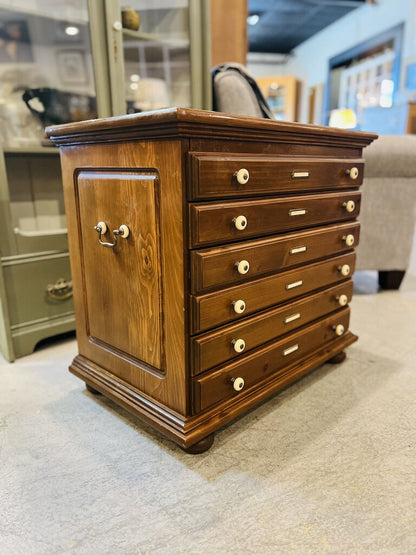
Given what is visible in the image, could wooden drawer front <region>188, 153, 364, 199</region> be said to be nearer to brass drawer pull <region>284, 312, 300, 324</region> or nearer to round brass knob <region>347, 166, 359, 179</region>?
round brass knob <region>347, 166, 359, 179</region>

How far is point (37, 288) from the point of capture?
1575 millimetres

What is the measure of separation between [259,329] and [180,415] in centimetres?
30

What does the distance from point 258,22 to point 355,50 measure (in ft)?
5.28

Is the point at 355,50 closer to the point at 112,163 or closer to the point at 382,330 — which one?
the point at 382,330

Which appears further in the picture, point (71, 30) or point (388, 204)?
point (388, 204)

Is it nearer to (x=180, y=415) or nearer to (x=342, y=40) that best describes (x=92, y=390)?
(x=180, y=415)

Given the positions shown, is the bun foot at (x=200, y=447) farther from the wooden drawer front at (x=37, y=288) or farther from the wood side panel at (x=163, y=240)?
the wooden drawer front at (x=37, y=288)

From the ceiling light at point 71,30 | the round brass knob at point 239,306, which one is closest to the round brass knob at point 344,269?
the round brass knob at point 239,306

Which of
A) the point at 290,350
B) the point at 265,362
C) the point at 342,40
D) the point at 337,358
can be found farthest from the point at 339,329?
the point at 342,40

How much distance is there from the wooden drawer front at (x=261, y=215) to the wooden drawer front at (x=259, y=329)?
224mm

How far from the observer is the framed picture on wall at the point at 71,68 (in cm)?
175

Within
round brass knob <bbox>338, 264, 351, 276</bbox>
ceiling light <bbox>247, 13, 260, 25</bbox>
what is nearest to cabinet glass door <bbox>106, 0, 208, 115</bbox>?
round brass knob <bbox>338, 264, 351, 276</bbox>

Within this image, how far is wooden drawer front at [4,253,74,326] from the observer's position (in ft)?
4.95

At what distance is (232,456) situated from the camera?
1.00 meters
